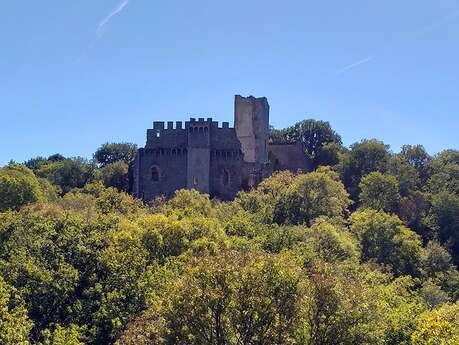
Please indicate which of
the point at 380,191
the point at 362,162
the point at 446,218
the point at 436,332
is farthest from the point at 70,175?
the point at 436,332

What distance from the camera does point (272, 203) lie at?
56.0 m

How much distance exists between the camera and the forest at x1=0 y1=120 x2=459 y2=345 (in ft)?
81.0

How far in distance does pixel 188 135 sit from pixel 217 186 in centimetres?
538

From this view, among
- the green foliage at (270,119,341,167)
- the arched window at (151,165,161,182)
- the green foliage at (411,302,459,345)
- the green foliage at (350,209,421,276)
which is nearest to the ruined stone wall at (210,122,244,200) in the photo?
the arched window at (151,165,161,182)

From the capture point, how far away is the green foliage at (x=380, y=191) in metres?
64.6

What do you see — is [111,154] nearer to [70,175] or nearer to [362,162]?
[70,175]

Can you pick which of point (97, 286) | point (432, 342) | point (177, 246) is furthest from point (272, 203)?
point (432, 342)

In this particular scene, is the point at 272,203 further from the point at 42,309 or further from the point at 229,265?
the point at 229,265

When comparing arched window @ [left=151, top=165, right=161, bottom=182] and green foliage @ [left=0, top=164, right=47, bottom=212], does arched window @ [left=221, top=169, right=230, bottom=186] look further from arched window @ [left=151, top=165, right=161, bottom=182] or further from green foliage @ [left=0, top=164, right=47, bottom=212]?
green foliage @ [left=0, top=164, right=47, bottom=212]

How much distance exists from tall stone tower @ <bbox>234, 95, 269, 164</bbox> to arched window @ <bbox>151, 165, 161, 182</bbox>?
8306mm

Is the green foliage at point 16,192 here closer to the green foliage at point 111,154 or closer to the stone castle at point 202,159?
the stone castle at point 202,159

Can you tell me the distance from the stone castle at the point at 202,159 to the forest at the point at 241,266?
148 inches

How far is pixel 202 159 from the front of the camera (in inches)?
2581

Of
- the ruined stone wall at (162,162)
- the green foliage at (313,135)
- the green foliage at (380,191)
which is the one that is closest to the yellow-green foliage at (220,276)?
the green foliage at (380,191)
